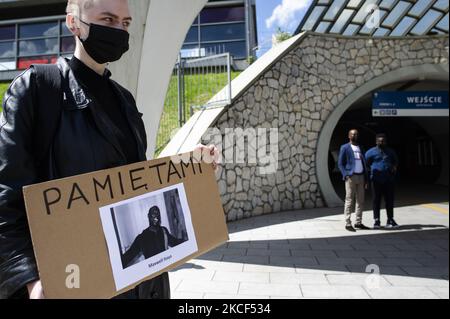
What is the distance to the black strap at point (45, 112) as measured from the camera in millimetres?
1030

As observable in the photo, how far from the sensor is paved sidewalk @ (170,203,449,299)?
3297 millimetres

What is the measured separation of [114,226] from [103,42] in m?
0.68

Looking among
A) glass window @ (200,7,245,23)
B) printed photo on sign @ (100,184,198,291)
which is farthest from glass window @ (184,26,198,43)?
printed photo on sign @ (100,184,198,291)

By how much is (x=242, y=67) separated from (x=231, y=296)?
1390 centimetres

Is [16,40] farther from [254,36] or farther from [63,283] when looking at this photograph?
[63,283]

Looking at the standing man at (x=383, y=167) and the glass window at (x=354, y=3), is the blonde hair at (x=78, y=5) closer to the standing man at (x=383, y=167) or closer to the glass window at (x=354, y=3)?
the standing man at (x=383, y=167)

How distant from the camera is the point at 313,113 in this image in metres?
8.60

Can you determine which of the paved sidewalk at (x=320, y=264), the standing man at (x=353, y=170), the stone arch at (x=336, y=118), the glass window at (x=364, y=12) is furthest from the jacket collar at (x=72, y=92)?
the glass window at (x=364, y=12)

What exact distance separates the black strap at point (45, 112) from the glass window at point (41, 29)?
18371mm

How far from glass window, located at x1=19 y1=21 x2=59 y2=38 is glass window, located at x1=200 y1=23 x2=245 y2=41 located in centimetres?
739

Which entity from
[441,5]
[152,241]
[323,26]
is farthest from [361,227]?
[323,26]

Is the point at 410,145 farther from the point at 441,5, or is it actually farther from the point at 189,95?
the point at 189,95

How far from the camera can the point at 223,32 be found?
1761 cm
